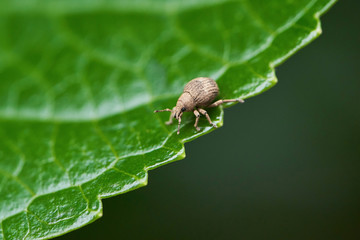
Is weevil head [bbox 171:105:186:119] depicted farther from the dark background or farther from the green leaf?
the dark background

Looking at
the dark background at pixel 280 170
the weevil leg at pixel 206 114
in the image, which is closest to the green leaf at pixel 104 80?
the weevil leg at pixel 206 114

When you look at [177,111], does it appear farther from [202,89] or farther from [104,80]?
[104,80]

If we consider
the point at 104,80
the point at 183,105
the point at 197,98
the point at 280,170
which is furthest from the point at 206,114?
the point at 280,170

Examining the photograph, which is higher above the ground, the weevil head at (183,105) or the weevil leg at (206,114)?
the weevil head at (183,105)

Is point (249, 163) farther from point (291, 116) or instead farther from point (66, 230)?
point (66, 230)

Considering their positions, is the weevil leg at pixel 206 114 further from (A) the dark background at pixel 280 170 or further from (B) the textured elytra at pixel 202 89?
(A) the dark background at pixel 280 170
